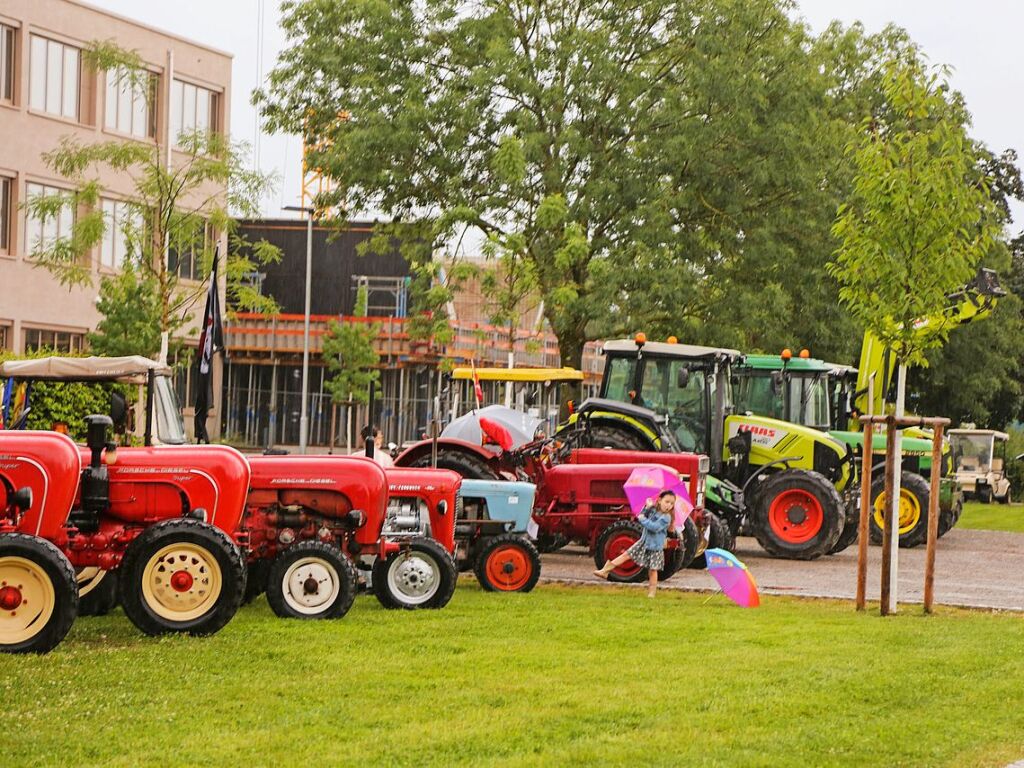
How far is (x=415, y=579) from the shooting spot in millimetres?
15641

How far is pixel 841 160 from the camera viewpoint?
35656mm

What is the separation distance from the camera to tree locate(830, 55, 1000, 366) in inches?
626

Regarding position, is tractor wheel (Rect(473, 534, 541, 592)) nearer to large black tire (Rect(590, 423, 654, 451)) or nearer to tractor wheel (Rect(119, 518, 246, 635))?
tractor wheel (Rect(119, 518, 246, 635))

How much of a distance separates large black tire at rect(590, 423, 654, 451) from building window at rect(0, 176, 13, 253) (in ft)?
83.6

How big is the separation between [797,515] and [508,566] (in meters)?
7.46

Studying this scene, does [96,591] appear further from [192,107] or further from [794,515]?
[192,107]

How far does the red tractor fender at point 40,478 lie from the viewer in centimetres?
1275

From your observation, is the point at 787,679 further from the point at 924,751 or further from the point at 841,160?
the point at 841,160

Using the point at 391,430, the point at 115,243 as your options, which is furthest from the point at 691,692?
the point at 391,430

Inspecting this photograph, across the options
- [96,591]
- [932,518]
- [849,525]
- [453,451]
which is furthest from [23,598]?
[849,525]

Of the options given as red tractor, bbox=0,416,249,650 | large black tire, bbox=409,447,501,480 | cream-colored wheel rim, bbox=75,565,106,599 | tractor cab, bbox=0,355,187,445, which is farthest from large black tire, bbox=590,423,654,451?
red tractor, bbox=0,416,249,650

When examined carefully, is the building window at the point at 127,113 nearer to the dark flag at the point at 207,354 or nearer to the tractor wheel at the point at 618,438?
the dark flag at the point at 207,354

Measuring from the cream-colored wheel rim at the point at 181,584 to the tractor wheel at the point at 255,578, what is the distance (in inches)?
85.9

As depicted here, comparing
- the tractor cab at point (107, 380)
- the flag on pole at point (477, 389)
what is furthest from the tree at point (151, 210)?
the tractor cab at point (107, 380)
